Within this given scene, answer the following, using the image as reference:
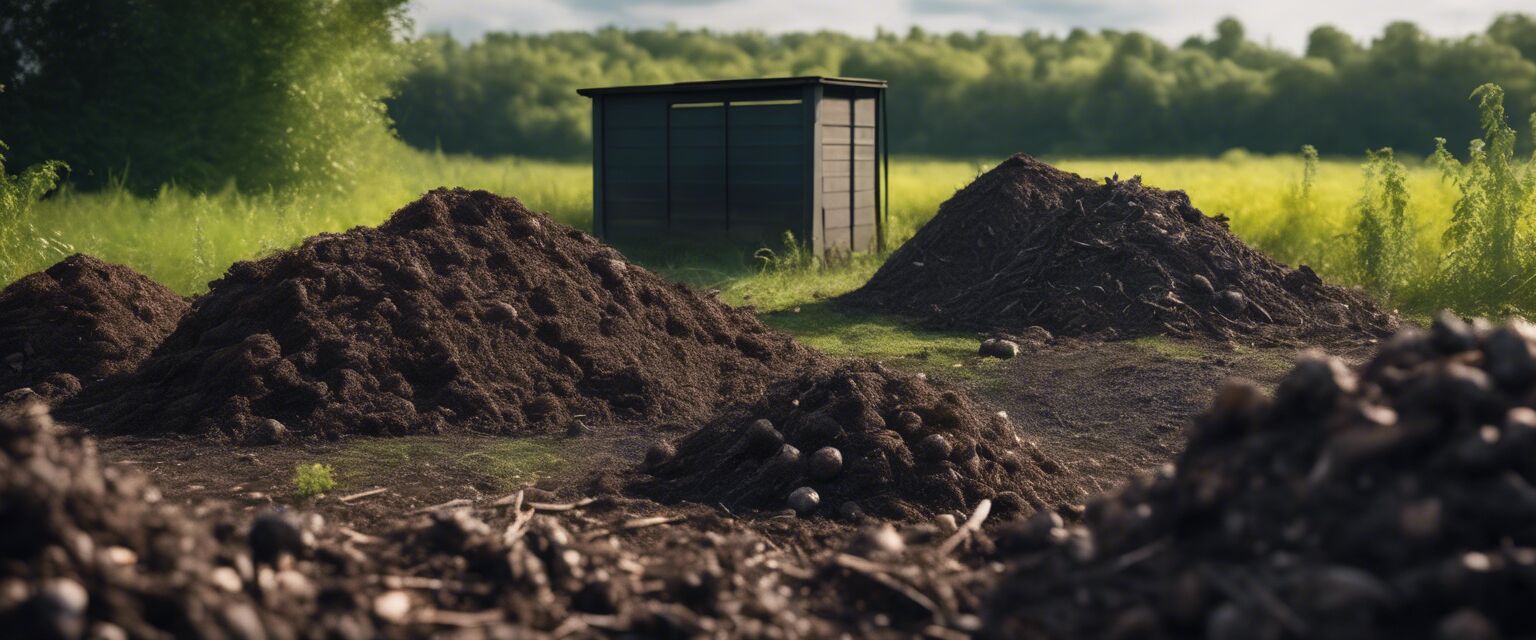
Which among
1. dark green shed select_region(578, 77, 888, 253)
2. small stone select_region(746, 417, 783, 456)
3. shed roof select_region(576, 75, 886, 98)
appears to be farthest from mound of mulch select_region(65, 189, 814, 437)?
dark green shed select_region(578, 77, 888, 253)

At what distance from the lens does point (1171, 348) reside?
938cm

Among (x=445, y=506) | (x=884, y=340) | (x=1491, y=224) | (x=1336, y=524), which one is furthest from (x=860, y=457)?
(x=1491, y=224)

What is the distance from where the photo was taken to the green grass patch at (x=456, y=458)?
5750 millimetres

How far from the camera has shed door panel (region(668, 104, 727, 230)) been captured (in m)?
14.4

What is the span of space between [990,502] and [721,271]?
8957 mm

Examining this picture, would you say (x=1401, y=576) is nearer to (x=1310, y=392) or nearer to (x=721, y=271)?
(x=1310, y=392)

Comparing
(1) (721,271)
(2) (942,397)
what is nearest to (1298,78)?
(1) (721,271)

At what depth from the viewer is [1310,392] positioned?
9.79ft

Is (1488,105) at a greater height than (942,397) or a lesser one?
greater

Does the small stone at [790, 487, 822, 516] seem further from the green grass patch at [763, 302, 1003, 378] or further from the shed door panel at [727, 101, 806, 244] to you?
the shed door panel at [727, 101, 806, 244]

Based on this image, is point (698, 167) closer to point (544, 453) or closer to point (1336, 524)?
point (544, 453)

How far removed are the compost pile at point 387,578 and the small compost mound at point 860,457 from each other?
1075 mm

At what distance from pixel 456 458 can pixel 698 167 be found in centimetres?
880

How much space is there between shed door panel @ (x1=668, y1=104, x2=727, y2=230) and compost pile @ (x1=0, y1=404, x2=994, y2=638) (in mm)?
10565
